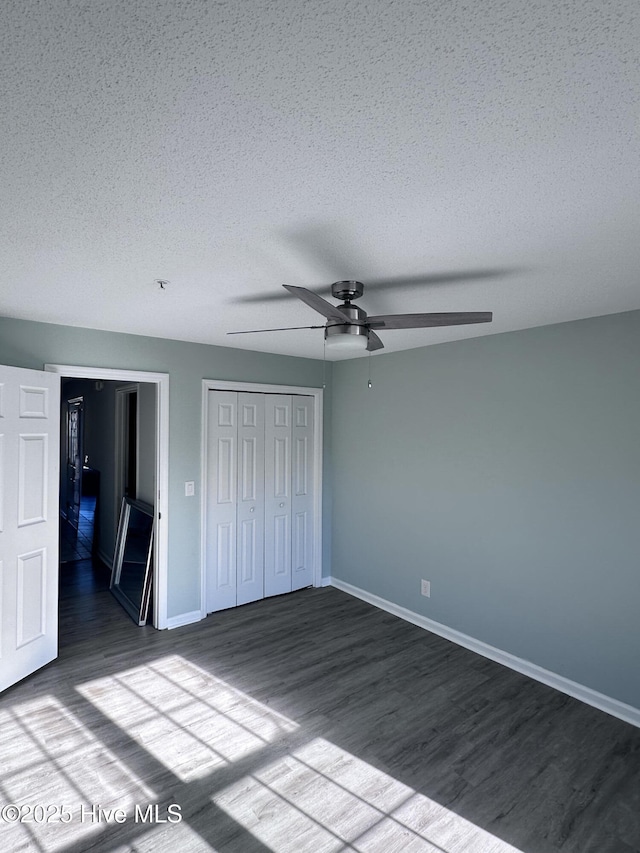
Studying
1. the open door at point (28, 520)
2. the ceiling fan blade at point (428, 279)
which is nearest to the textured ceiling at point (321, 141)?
the ceiling fan blade at point (428, 279)

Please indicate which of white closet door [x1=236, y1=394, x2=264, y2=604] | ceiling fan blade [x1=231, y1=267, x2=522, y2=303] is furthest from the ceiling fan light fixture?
white closet door [x1=236, y1=394, x2=264, y2=604]

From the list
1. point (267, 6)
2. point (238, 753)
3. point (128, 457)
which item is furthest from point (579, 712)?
point (128, 457)

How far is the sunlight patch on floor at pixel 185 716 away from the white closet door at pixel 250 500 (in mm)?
1210

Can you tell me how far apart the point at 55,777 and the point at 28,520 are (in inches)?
60.0

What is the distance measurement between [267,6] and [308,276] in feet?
4.52

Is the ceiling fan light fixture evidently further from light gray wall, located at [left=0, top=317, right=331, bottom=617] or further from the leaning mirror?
the leaning mirror

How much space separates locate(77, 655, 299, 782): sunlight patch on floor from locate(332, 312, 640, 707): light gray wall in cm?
179

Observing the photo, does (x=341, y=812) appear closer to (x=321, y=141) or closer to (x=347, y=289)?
(x=347, y=289)

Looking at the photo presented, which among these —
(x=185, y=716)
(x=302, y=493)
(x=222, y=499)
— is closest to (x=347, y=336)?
(x=185, y=716)

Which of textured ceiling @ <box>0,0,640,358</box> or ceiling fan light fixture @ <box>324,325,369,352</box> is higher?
textured ceiling @ <box>0,0,640,358</box>

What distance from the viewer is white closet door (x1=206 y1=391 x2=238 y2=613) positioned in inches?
163

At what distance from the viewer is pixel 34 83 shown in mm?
985

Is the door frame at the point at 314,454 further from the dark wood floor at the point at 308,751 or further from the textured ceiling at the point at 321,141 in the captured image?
the textured ceiling at the point at 321,141

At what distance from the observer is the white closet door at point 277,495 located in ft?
14.9
